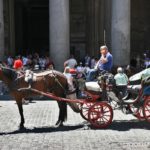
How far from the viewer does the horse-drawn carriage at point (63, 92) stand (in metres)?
11.8

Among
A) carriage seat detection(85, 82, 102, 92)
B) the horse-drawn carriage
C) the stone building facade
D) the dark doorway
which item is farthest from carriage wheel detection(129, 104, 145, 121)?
the dark doorway

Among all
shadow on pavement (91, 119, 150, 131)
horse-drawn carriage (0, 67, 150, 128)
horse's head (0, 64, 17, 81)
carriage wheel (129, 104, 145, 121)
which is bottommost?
shadow on pavement (91, 119, 150, 131)

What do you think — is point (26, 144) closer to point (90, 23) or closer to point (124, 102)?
point (124, 102)

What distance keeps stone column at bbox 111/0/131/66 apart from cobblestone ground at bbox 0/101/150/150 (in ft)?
29.0

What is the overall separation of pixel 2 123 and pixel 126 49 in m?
11.5

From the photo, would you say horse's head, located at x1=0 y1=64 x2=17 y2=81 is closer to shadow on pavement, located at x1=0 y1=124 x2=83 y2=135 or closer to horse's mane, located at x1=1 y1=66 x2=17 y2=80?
horse's mane, located at x1=1 y1=66 x2=17 y2=80

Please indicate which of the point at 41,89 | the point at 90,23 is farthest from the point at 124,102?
the point at 90,23

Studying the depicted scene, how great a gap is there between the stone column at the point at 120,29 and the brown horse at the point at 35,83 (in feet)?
36.2

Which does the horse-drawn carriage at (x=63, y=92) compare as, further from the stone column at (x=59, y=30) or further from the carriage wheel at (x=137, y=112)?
the stone column at (x=59, y=30)

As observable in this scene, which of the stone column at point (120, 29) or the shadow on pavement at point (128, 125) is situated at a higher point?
the stone column at point (120, 29)

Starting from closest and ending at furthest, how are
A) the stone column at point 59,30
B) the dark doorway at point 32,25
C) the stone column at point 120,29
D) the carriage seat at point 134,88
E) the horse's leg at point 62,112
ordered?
the horse's leg at point 62,112 → the carriage seat at point 134,88 → the stone column at point 59,30 → the stone column at point 120,29 → the dark doorway at point 32,25

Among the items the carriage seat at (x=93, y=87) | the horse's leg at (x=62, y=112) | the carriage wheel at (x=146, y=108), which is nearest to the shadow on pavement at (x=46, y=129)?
the horse's leg at (x=62, y=112)

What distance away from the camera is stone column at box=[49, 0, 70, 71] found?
73.5 feet

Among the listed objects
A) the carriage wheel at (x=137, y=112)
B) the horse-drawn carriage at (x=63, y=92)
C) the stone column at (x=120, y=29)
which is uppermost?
the stone column at (x=120, y=29)
